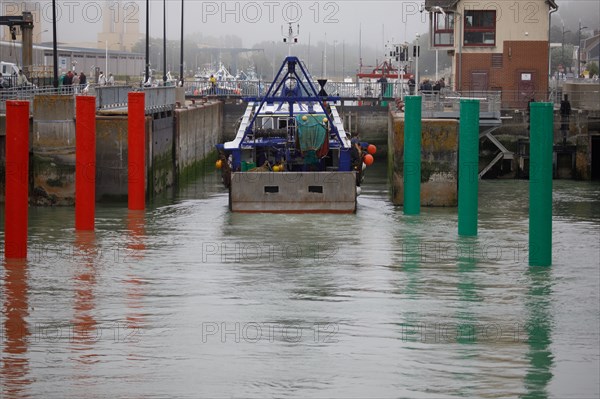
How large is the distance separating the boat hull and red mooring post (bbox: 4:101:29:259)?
351 inches

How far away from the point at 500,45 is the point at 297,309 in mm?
41738

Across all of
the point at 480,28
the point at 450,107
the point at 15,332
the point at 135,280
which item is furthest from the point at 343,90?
the point at 15,332

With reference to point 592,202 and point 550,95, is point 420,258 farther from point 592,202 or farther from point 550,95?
point 550,95

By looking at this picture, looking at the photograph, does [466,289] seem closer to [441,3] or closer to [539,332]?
[539,332]

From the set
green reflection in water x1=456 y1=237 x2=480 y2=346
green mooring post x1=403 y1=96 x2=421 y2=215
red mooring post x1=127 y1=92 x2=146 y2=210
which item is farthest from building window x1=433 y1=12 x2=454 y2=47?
green reflection in water x1=456 y1=237 x2=480 y2=346

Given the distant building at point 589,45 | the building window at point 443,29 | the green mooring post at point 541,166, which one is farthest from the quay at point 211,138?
the distant building at point 589,45

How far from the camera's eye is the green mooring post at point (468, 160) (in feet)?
97.5

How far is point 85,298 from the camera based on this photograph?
23859 mm

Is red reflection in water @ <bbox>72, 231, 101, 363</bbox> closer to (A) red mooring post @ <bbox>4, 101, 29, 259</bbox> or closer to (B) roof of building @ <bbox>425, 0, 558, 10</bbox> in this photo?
(A) red mooring post @ <bbox>4, 101, 29, 259</bbox>

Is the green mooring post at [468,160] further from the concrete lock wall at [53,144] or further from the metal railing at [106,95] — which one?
the metal railing at [106,95]

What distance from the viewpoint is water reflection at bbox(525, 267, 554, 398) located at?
60.4 feet

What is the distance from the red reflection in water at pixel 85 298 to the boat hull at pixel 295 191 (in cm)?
504

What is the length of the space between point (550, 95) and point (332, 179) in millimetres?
25927

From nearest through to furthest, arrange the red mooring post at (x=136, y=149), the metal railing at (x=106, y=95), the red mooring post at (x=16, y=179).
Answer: the red mooring post at (x=16, y=179), the red mooring post at (x=136, y=149), the metal railing at (x=106, y=95)
